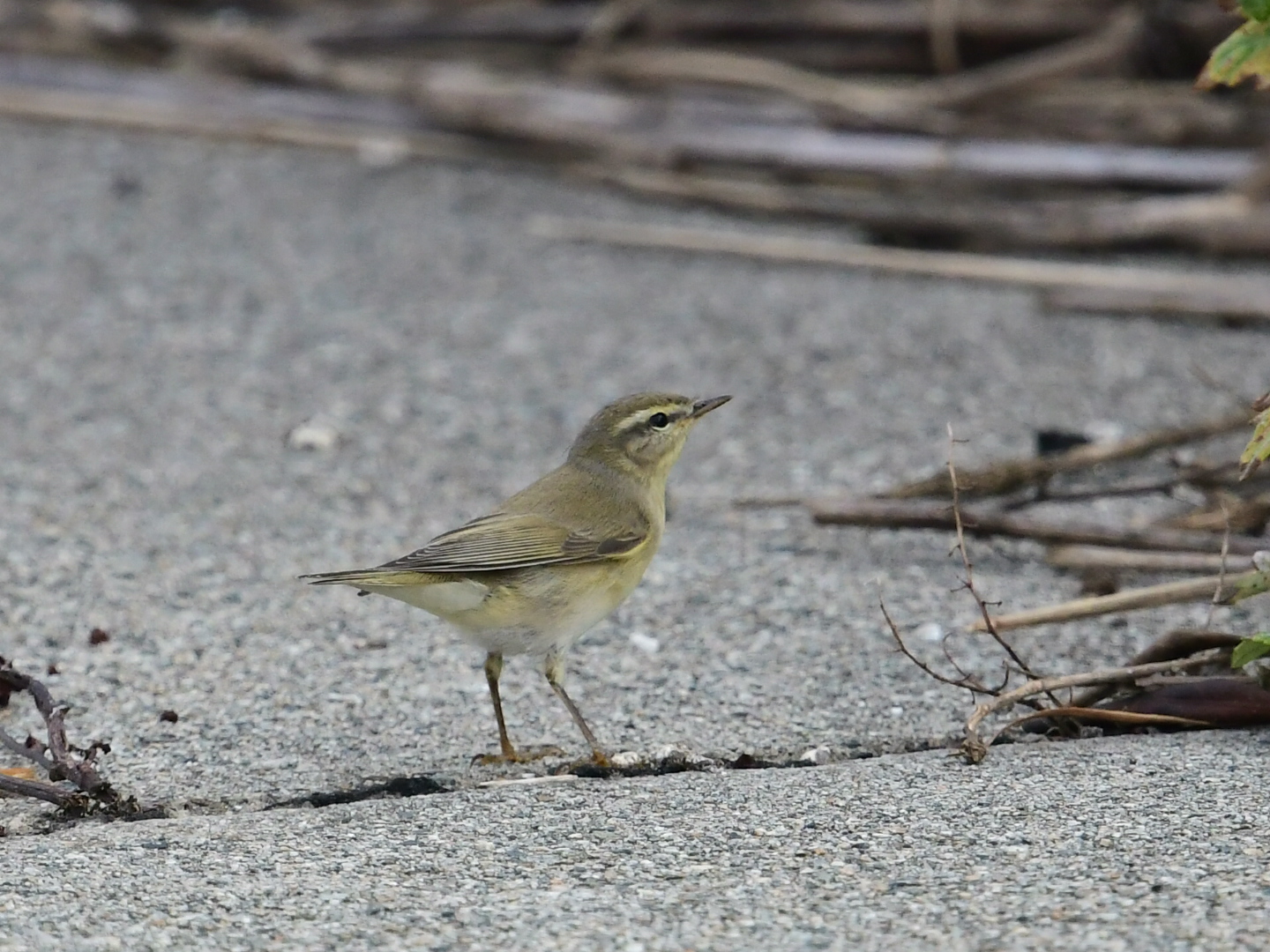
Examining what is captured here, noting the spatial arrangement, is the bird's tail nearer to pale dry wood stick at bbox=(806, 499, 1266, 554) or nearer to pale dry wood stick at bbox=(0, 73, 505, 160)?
pale dry wood stick at bbox=(806, 499, 1266, 554)

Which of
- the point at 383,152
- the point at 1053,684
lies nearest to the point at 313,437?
the point at 383,152

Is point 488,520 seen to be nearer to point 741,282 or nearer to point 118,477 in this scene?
point 118,477

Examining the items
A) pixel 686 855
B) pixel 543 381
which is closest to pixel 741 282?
pixel 543 381

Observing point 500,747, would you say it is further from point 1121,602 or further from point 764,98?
point 764,98

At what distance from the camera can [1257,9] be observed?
12.9ft

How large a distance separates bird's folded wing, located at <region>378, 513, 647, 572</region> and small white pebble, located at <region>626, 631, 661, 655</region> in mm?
405

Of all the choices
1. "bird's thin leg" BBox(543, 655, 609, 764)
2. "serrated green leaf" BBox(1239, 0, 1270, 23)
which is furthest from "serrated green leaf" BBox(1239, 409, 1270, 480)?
"bird's thin leg" BBox(543, 655, 609, 764)

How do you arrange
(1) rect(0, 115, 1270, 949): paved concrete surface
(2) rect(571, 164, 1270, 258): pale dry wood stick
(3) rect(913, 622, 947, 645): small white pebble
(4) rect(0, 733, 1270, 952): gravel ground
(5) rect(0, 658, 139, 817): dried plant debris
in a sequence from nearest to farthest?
(4) rect(0, 733, 1270, 952): gravel ground < (1) rect(0, 115, 1270, 949): paved concrete surface < (5) rect(0, 658, 139, 817): dried plant debris < (3) rect(913, 622, 947, 645): small white pebble < (2) rect(571, 164, 1270, 258): pale dry wood stick

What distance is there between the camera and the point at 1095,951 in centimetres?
293

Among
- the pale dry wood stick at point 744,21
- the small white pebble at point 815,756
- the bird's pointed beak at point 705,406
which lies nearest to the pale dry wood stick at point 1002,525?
the bird's pointed beak at point 705,406

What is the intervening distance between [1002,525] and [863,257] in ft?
9.22

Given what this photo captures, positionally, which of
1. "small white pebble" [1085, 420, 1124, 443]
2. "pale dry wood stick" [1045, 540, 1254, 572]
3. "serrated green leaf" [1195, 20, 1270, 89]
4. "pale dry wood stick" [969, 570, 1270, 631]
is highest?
"serrated green leaf" [1195, 20, 1270, 89]

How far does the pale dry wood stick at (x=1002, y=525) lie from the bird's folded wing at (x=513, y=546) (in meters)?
Result: 1.02

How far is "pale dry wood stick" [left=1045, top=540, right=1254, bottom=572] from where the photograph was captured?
16.1 feet
